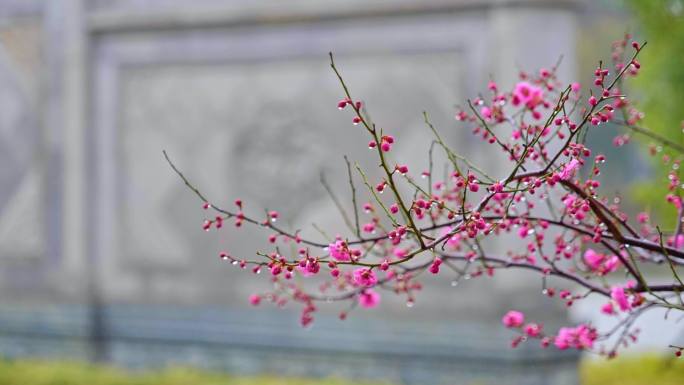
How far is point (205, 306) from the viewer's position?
7473 millimetres

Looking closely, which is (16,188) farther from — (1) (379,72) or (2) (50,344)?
(1) (379,72)

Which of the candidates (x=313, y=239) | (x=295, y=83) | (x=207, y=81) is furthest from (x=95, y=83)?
(x=313, y=239)

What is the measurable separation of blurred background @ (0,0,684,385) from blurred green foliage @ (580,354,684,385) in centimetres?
4

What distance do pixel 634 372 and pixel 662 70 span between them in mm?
2609

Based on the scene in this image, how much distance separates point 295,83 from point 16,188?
8.00 feet

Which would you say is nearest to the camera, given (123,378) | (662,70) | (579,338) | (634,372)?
(579,338)

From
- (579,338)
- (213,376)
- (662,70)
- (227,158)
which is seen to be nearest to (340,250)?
(579,338)

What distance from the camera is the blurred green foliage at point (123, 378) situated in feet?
22.2

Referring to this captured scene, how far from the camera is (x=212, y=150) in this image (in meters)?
7.50

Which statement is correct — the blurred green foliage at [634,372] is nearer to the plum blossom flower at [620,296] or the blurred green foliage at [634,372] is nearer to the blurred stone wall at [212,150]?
the blurred stone wall at [212,150]

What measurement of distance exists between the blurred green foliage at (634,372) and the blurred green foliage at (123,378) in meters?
1.54

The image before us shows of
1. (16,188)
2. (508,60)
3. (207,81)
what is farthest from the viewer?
(16,188)

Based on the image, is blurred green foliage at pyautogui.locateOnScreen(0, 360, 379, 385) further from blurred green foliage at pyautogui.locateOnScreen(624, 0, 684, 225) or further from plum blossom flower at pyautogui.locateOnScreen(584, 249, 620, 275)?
plum blossom flower at pyautogui.locateOnScreen(584, 249, 620, 275)

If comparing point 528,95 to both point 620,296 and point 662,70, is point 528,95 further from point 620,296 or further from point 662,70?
point 662,70
